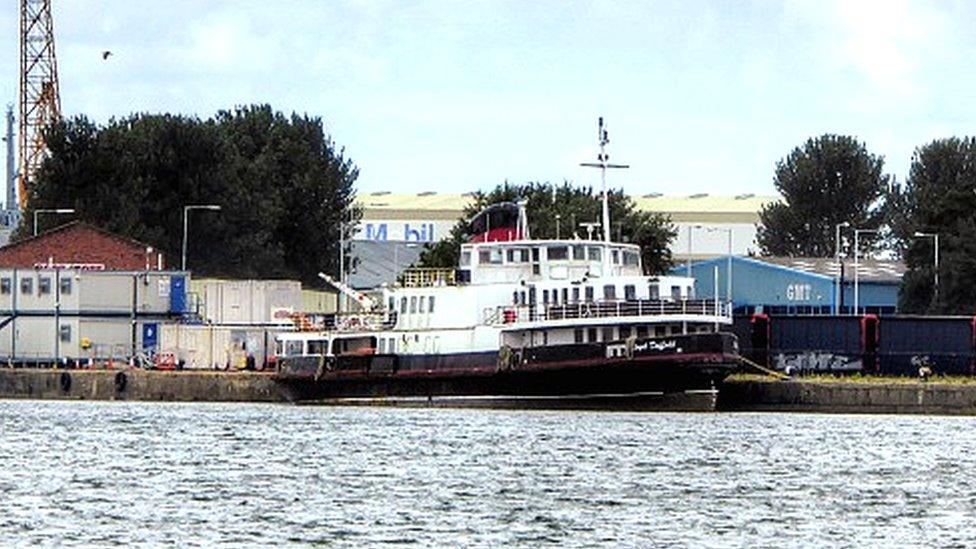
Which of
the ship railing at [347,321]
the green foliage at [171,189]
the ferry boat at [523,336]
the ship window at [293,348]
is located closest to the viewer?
the ferry boat at [523,336]

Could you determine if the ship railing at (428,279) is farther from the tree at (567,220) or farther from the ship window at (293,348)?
the tree at (567,220)

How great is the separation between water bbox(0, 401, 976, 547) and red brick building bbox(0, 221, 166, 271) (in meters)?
40.5

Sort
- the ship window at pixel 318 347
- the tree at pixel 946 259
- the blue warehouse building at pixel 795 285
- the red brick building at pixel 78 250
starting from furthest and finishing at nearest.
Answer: the blue warehouse building at pixel 795 285, the tree at pixel 946 259, the red brick building at pixel 78 250, the ship window at pixel 318 347

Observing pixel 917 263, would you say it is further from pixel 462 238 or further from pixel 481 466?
pixel 481 466

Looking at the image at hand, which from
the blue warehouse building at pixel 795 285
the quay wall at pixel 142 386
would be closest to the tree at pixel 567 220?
the blue warehouse building at pixel 795 285

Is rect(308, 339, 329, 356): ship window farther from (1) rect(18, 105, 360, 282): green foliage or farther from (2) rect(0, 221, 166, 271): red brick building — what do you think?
(1) rect(18, 105, 360, 282): green foliage

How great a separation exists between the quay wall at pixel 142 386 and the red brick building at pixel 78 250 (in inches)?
771

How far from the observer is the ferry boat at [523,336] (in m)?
104

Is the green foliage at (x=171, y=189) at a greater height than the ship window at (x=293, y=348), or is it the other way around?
the green foliage at (x=171, y=189)

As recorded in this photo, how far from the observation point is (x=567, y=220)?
16288 cm

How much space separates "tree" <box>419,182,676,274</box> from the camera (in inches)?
6344

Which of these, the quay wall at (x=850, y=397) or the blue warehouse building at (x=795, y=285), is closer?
the quay wall at (x=850, y=397)

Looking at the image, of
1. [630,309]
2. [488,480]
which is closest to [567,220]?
[630,309]

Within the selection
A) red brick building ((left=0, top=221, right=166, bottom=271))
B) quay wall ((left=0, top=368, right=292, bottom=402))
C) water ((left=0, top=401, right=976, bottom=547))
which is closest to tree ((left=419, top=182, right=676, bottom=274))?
red brick building ((left=0, top=221, right=166, bottom=271))
